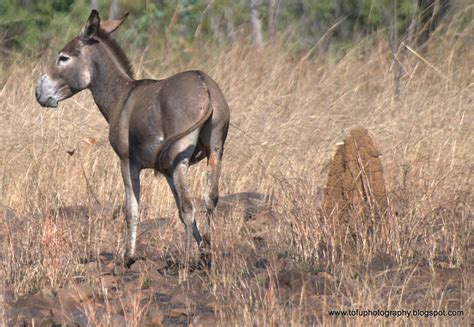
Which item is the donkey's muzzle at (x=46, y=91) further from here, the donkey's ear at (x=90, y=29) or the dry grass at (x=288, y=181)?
the dry grass at (x=288, y=181)

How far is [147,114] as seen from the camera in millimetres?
8133

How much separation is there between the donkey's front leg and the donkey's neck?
→ 573 millimetres

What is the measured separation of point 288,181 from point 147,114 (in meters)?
2.39

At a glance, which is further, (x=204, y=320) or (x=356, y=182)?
(x=356, y=182)

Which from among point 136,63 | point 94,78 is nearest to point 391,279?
point 94,78

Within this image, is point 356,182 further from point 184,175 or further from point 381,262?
point 184,175

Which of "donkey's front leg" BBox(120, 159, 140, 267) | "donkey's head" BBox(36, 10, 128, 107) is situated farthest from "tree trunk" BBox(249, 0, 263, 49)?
"donkey's front leg" BBox(120, 159, 140, 267)

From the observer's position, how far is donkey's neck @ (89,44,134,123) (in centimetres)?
875

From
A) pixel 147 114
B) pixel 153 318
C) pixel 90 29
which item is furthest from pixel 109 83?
pixel 153 318

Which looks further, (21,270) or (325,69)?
(325,69)

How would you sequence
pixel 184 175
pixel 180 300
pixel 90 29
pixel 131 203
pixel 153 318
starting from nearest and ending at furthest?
pixel 153 318
pixel 180 300
pixel 184 175
pixel 131 203
pixel 90 29

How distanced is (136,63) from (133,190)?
717 centimetres

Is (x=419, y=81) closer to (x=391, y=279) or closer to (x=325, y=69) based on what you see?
(x=325, y=69)

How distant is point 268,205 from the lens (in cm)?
922
